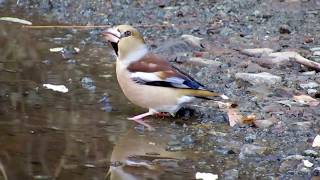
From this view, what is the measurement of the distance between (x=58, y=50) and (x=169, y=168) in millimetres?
3383

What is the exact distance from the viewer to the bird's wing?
19.6 feet

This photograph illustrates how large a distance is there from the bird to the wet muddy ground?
0.17 metres

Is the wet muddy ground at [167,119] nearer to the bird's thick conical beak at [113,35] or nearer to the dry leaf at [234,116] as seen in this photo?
the dry leaf at [234,116]

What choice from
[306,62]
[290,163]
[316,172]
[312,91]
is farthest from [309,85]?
[316,172]

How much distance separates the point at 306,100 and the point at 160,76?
142 centimetres

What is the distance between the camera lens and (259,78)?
7273 mm

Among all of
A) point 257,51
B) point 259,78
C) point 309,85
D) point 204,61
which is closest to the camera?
point 309,85

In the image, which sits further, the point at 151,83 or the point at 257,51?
the point at 257,51

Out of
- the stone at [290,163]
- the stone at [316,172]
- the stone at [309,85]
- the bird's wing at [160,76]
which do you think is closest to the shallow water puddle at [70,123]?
the bird's wing at [160,76]

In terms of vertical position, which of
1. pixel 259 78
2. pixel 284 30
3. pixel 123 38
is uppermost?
pixel 123 38

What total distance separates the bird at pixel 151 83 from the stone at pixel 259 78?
1.30 metres

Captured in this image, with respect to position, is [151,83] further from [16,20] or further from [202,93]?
[16,20]

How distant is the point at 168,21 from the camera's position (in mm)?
9906

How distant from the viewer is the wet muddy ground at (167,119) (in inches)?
201
